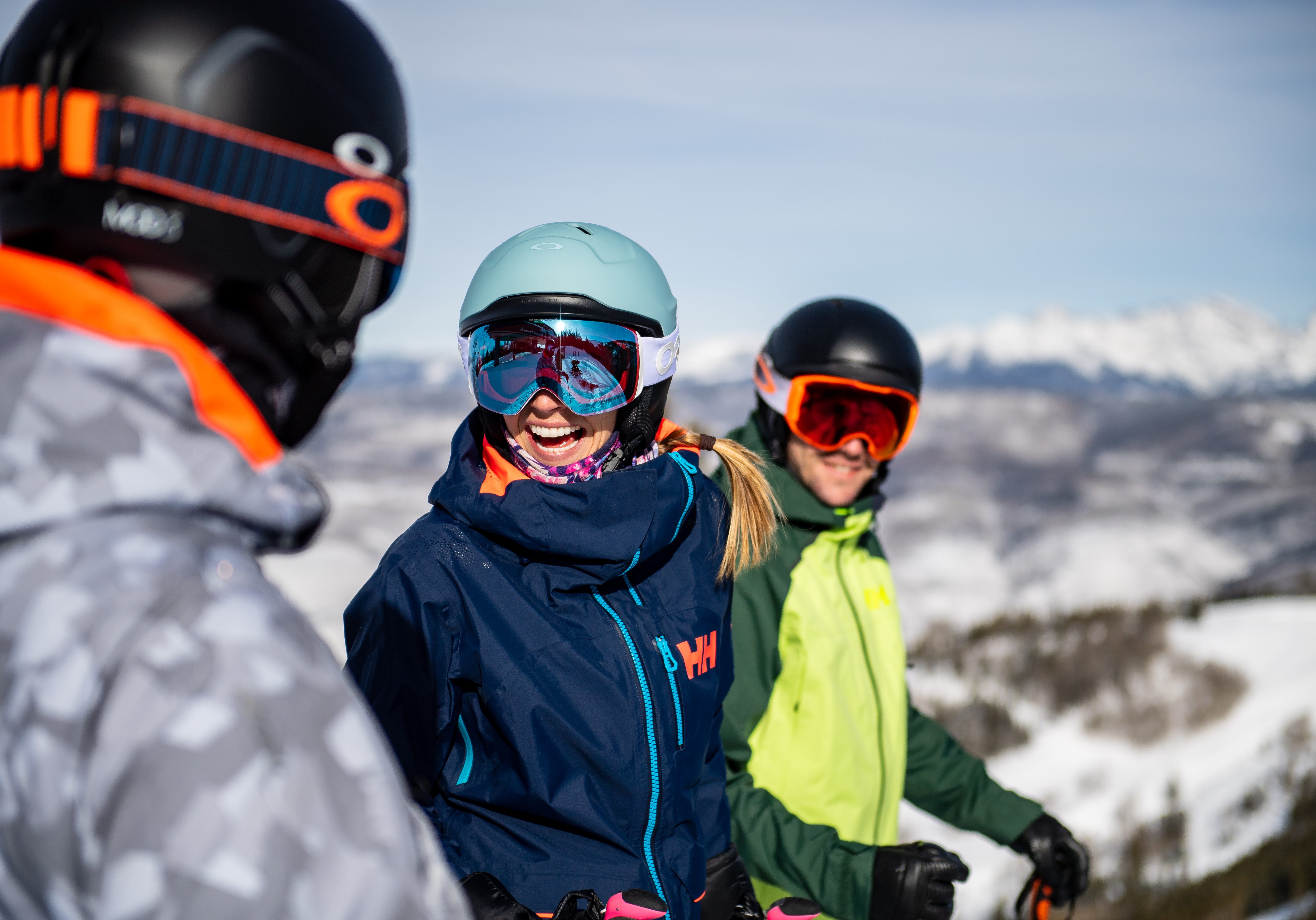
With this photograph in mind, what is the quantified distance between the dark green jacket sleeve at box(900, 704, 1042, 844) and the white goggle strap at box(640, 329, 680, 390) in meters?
1.60

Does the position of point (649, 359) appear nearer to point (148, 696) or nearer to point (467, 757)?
point (467, 757)

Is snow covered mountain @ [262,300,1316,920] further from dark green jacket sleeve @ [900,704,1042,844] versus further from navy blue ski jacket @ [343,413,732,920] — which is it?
dark green jacket sleeve @ [900,704,1042,844]

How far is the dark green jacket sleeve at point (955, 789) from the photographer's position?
10.4 feet

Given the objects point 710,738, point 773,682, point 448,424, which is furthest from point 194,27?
point 448,424

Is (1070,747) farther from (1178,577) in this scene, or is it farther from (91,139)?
(1178,577)

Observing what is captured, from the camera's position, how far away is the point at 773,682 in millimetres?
2764

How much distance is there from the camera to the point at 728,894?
2320 mm

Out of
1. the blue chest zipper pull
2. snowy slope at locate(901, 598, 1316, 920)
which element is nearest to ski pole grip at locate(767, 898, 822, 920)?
the blue chest zipper pull

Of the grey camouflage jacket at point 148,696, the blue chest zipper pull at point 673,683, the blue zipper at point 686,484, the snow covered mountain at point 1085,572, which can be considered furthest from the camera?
the snow covered mountain at point 1085,572

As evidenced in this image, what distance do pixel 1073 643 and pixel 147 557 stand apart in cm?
2728

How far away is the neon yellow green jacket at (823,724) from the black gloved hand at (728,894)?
0.25 meters

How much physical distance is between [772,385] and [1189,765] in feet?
60.2

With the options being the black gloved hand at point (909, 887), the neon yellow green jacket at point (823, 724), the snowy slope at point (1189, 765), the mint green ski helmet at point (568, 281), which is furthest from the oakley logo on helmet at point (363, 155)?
the snowy slope at point (1189, 765)

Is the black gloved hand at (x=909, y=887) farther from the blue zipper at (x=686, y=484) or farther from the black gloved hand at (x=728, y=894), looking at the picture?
the blue zipper at (x=686, y=484)
